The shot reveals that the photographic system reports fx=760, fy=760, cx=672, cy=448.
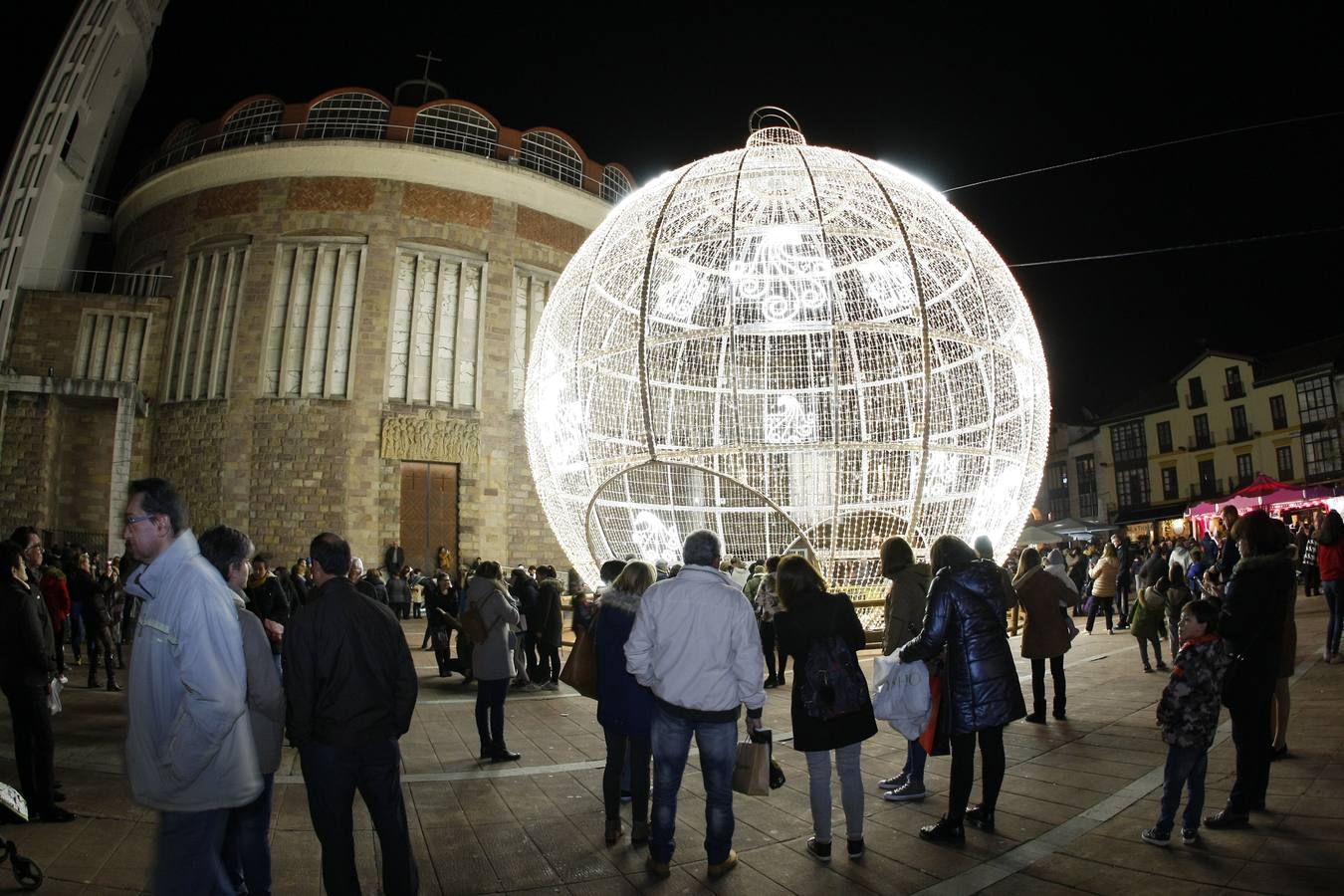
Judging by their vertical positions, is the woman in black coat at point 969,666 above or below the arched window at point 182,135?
below

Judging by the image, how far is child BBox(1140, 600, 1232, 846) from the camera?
11.9ft

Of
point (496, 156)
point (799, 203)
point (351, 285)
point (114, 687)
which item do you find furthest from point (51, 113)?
point (799, 203)

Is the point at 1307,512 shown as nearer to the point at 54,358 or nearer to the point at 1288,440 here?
the point at 1288,440

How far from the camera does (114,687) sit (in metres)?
8.93

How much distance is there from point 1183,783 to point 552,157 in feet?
90.3

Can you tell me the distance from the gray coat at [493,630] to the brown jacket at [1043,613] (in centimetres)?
415

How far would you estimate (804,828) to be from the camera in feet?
13.8

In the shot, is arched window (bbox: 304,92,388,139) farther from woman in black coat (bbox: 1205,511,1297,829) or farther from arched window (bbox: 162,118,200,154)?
woman in black coat (bbox: 1205,511,1297,829)

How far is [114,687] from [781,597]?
8.92 m

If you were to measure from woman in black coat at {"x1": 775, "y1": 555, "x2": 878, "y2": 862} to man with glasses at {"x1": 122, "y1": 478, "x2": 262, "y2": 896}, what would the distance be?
2412 mm

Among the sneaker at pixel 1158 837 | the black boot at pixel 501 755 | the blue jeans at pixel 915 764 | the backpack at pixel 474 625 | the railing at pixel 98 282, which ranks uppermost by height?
the railing at pixel 98 282

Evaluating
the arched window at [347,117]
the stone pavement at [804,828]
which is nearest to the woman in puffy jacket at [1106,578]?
the stone pavement at [804,828]

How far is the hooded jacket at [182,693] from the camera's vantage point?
7.91 feet

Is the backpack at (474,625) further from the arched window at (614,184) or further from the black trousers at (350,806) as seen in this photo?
the arched window at (614,184)
